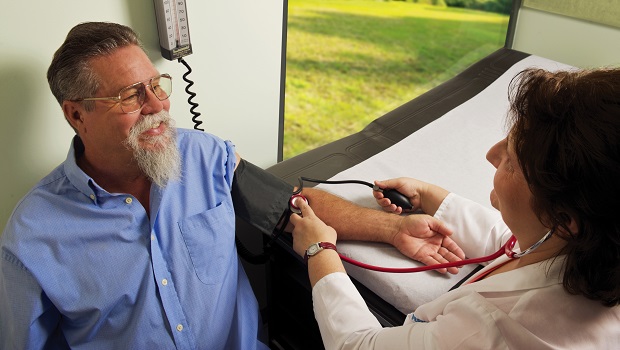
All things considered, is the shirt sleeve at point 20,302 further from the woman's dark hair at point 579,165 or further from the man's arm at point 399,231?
the woman's dark hair at point 579,165

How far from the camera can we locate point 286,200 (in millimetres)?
1287

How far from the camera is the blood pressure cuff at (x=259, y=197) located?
127 centimetres

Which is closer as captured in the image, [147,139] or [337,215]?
[147,139]

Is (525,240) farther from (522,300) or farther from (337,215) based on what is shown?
(337,215)

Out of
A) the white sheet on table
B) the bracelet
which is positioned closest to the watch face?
the bracelet

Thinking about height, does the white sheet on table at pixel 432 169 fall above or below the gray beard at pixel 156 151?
below

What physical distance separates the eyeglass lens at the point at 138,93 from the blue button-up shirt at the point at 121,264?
150mm

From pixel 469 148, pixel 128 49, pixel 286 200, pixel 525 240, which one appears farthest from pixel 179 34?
pixel 469 148

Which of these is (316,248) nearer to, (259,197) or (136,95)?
(259,197)

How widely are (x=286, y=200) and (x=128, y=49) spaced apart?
0.52 metres

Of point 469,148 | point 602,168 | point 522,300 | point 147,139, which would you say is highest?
point 602,168

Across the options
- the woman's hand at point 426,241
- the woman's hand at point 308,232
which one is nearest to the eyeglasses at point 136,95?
the woman's hand at point 308,232

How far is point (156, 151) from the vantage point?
1.10 metres

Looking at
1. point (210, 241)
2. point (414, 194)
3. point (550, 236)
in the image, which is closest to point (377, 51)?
point (414, 194)
